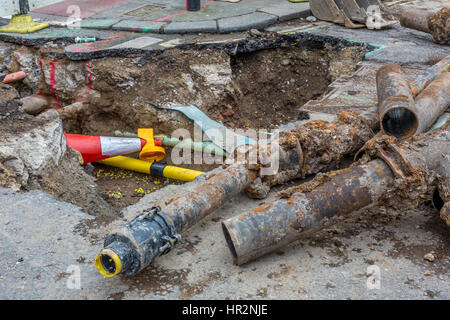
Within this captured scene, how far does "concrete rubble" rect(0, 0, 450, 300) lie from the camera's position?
2258 millimetres

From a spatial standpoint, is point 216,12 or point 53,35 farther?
point 216,12

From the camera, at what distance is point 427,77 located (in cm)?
367

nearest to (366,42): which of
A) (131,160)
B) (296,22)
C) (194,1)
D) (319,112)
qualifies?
(296,22)

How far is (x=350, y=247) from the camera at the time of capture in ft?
8.12

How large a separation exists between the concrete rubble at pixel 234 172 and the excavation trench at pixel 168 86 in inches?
0.6

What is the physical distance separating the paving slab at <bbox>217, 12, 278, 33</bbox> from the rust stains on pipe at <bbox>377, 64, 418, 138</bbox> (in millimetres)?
2757

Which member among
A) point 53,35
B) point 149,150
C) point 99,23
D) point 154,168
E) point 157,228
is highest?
point 99,23

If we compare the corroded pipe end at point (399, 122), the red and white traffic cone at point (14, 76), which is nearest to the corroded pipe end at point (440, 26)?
the corroded pipe end at point (399, 122)

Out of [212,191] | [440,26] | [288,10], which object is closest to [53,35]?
[288,10]

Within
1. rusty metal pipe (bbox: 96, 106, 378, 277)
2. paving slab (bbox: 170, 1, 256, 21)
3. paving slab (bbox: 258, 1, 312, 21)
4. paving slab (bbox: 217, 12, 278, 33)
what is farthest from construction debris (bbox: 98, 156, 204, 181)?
paving slab (bbox: 258, 1, 312, 21)

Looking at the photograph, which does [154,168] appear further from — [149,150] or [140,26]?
[140,26]

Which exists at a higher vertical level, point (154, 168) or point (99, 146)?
point (99, 146)

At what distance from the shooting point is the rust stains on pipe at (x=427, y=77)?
11.4ft

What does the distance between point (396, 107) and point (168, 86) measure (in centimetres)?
270
